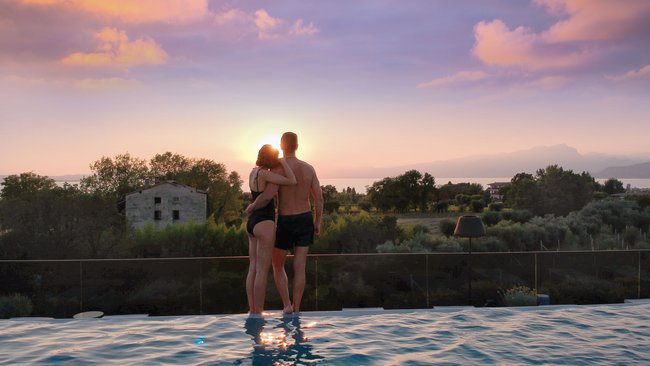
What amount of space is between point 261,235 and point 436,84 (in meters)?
19.4

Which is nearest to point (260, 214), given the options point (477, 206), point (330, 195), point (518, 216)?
point (518, 216)

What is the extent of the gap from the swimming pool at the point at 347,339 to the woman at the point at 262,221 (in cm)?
51

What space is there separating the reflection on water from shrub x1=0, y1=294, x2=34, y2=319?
3.98m

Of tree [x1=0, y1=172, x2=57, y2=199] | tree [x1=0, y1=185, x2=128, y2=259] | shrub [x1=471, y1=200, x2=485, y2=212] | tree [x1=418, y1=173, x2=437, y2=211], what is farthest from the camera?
tree [x1=0, y1=172, x2=57, y2=199]

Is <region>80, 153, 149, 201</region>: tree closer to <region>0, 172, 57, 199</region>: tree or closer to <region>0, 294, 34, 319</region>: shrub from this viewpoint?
<region>0, 172, 57, 199</region>: tree

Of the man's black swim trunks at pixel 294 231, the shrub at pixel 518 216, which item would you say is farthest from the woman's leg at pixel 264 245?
the shrub at pixel 518 216

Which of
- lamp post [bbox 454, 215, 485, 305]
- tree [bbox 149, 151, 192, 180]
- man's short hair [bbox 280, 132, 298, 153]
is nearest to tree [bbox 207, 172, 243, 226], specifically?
tree [bbox 149, 151, 192, 180]

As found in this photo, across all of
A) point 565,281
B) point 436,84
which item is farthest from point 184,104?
point 565,281

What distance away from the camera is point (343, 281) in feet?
29.3

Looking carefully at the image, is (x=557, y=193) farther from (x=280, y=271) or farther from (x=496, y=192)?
(x=280, y=271)

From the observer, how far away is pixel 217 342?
19.2ft

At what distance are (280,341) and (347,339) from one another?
0.80 m

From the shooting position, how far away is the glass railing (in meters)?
8.28

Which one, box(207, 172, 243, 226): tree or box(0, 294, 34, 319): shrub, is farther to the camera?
box(207, 172, 243, 226): tree
